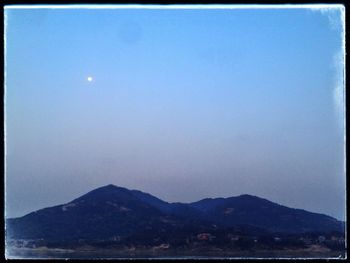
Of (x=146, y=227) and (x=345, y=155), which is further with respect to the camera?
(x=146, y=227)

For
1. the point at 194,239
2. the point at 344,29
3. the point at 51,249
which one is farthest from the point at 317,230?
the point at 344,29

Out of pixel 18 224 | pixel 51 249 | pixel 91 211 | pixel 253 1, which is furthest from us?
pixel 91 211

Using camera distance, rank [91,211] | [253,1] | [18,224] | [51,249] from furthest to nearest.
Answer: [91,211] → [51,249] → [18,224] → [253,1]

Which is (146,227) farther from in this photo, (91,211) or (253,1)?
(253,1)

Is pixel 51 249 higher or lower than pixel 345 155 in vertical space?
lower

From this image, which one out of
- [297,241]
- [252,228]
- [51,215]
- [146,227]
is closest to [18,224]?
[51,215]

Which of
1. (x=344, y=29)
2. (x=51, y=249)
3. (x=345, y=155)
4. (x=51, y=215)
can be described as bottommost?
(x=51, y=249)
